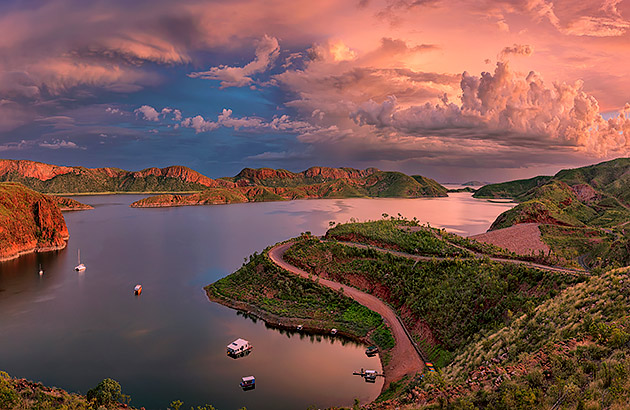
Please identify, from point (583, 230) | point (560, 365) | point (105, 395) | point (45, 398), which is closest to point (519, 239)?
point (583, 230)

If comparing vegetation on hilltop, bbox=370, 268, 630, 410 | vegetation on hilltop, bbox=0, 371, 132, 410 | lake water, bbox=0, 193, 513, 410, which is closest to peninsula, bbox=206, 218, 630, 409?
vegetation on hilltop, bbox=370, 268, 630, 410

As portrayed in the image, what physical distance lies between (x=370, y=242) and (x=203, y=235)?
9794cm

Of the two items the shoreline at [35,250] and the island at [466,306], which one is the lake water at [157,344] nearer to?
the shoreline at [35,250]

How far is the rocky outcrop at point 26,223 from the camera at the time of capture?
106m

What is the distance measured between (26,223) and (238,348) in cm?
11780

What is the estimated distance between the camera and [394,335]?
48719 millimetres

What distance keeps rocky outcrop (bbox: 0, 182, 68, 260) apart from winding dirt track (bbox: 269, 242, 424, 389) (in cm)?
9535

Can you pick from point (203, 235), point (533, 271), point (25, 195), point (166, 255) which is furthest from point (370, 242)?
point (25, 195)

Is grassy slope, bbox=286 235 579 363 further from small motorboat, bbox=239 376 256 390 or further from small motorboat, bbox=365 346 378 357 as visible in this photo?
small motorboat, bbox=239 376 256 390

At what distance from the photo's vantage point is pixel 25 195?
125 metres

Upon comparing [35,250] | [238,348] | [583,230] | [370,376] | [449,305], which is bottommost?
[370,376]

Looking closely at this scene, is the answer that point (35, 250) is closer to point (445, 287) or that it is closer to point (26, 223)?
point (26, 223)

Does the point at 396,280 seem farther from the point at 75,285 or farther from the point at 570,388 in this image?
the point at 75,285

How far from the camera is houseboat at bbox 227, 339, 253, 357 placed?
150 ft
